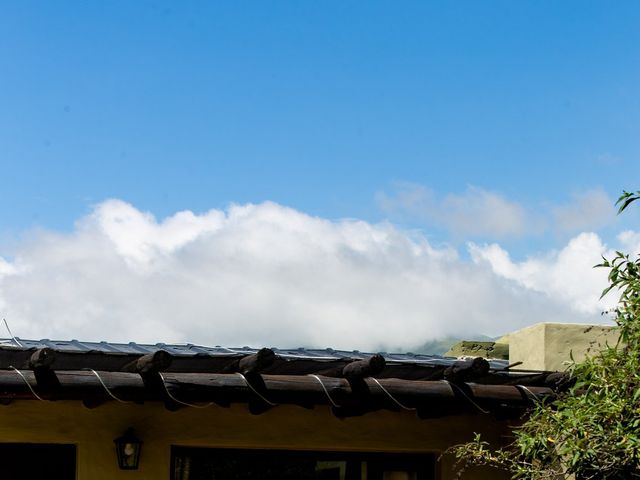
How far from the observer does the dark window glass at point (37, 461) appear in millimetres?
7273

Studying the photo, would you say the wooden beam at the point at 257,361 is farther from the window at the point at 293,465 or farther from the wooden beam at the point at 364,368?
the window at the point at 293,465

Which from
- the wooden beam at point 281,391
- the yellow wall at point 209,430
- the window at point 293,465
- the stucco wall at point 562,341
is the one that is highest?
the stucco wall at point 562,341

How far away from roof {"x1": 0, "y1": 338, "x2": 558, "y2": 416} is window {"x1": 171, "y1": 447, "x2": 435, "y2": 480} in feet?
3.42

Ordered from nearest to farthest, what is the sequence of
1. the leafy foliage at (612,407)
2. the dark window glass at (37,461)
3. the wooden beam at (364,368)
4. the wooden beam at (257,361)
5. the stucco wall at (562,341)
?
1. the leafy foliage at (612,407)
2. the wooden beam at (257,361)
3. the wooden beam at (364,368)
4. the dark window glass at (37,461)
5. the stucco wall at (562,341)

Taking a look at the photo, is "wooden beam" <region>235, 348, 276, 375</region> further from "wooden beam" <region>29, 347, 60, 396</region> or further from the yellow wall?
the yellow wall

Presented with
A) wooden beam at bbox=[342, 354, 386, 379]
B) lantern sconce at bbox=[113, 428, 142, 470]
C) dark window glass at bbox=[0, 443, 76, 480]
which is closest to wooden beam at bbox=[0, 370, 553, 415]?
wooden beam at bbox=[342, 354, 386, 379]

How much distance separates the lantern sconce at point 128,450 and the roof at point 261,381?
2.18 ft

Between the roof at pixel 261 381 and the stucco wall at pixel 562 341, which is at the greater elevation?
the stucco wall at pixel 562 341

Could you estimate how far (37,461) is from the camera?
7.35 meters

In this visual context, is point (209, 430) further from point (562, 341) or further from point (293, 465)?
point (562, 341)

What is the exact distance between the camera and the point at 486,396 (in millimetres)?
7074

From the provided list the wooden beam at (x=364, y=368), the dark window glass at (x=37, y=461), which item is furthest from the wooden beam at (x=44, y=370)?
the wooden beam at (x=364, y=368)

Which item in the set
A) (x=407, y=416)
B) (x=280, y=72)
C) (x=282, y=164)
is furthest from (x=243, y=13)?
(x=407, y=416)

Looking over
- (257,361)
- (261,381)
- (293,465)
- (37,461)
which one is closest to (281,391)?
(261,381)
